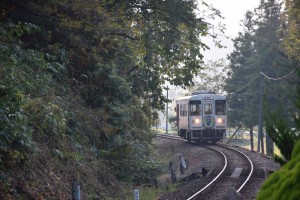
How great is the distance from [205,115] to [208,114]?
0.86 feet

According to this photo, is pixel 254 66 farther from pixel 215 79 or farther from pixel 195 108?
pixel 215 79

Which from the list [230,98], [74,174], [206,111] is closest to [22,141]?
[74,174]

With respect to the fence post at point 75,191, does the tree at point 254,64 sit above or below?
above

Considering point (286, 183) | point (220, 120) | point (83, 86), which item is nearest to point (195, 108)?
point (220, 120)

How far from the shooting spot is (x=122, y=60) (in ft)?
71.3

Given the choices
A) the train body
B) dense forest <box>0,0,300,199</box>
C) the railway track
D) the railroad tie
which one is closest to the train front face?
the train body

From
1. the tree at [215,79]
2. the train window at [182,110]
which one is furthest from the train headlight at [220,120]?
the tree at [215,79]

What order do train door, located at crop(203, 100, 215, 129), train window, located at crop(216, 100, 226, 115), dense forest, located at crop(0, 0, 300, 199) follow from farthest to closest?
1. train window, located at crop(216, 100, 226, 115)
2. train door, located at crop(203, 100, 215, 129)
3. dense forest, located at crop(0, 0, 300, 199)

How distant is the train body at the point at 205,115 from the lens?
104ft

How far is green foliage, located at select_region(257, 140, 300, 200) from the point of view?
9.02 feet

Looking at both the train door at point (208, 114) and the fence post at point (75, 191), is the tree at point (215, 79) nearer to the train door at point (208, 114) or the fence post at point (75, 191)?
the train door at point (208, 114)

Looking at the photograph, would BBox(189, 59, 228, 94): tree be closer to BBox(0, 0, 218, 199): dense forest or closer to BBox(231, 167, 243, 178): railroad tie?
BBox(0, 0, 218, 199): dense forest

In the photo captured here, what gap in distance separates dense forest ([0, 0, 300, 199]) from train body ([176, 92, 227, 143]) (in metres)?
5.03

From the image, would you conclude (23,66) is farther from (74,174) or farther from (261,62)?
(261,62)
